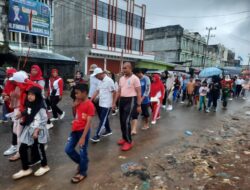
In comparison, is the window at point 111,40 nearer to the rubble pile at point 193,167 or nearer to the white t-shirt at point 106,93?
the rubble pile at point 193,167

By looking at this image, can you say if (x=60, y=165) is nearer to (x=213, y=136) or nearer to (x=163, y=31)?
(x=213, y=136)

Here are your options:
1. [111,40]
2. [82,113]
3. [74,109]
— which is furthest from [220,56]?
[82,113]

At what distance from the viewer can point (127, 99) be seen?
195 inches

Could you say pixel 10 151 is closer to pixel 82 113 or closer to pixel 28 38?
pixel 82 113

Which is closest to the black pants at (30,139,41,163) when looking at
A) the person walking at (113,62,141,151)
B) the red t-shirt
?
the red t-shirt

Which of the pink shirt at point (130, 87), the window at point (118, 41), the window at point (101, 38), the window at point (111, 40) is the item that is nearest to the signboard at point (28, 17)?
the window at point (101, 38)

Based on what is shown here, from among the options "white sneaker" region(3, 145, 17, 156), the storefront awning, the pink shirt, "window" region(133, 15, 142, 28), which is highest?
"window" region(133, 15, 142, 28)

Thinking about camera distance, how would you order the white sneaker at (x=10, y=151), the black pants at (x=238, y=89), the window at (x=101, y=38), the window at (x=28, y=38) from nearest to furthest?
the white sneaker at (x=10, y=151) → the window at (x=28, y=38) → the black pants at (x=238, y=89) → the window at (x=101, y=38)

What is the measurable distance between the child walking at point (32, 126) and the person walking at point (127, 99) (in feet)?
5.84

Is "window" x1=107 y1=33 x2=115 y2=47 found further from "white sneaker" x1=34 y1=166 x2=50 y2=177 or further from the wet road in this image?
"white sneaker" x1=34 y1=166 x2=50 y2=177

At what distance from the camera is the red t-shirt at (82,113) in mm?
3398

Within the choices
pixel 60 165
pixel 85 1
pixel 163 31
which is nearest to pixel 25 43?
pixel 85 1

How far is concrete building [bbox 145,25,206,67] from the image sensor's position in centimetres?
4222

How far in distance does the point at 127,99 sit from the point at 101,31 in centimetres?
2317
